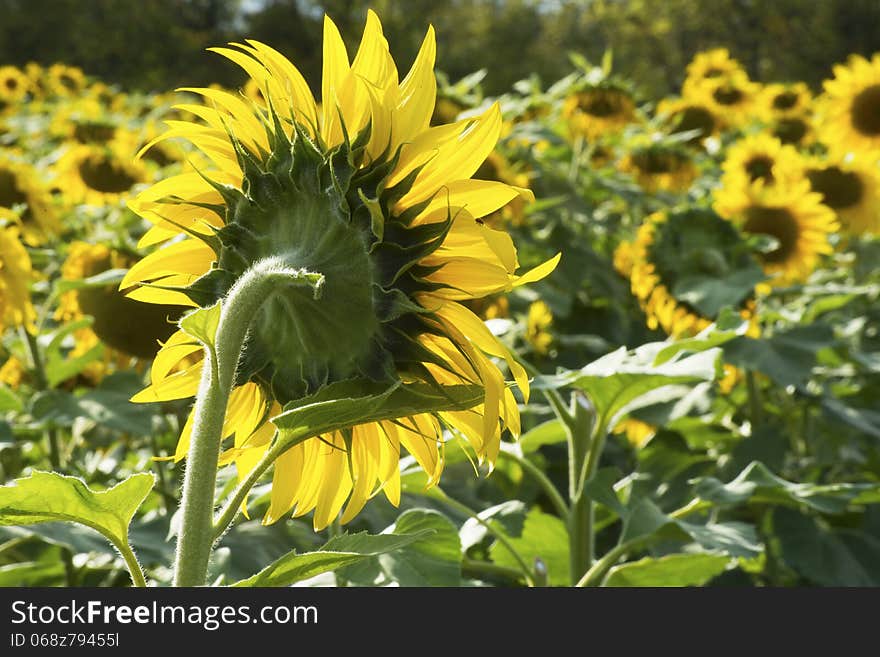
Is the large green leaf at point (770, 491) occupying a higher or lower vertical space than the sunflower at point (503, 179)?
lower

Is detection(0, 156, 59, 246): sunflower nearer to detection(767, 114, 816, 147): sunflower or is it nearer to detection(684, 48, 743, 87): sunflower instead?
detection(767, 114, 816, 147): sunflower

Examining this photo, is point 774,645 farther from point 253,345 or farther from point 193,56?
point 193,56

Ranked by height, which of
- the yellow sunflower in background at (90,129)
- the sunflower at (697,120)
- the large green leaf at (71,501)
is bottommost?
the large green leaf at (71,501)

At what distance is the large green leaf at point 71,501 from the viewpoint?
2.19ft

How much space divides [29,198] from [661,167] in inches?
67.2

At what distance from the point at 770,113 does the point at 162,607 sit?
12.3ft

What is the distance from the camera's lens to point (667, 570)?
129cm

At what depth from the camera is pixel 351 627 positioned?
28.8 inches

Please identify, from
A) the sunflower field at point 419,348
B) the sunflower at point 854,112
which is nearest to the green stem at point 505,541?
the sunflower field at point 419,348

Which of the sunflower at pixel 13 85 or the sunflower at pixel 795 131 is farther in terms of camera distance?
the sunflower at pixel 13 85

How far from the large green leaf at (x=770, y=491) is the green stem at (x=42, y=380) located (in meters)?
0.96

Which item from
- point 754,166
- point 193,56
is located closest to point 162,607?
point 754,166

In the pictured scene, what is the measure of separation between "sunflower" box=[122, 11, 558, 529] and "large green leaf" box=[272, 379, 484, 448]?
0.02 m

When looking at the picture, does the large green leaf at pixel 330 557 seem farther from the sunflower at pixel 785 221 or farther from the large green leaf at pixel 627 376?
the sunflower at pixel 785 221
